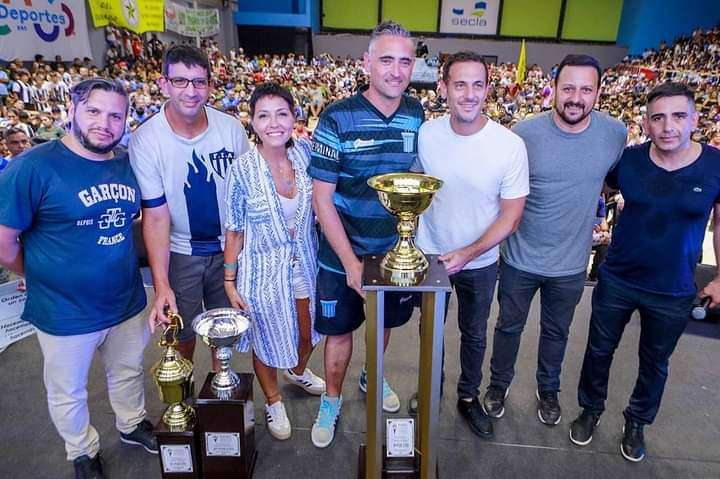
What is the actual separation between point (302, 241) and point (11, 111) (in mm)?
6598

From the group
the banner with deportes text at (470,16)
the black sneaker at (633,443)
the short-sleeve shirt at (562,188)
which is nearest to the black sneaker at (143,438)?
the short-sleeve shirt at (562,188)

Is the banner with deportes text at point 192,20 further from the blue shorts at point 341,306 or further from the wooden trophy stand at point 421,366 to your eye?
the wooden trophy stand at point 421,366

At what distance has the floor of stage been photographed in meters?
2.00

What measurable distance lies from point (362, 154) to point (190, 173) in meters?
0.65

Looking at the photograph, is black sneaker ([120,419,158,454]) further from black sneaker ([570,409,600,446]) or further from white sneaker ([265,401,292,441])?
black sneaker ([570,409,600,446])

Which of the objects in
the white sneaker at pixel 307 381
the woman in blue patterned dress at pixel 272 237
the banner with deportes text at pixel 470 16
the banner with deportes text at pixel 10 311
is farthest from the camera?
the banner with deportes text at pixel 470 16

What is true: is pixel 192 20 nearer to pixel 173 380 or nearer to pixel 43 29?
pixel 43 29

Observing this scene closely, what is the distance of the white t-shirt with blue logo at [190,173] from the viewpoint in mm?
1810

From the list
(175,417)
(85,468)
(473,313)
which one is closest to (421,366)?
(473,313)

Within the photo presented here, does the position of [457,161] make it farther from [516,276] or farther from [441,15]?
[441,15]

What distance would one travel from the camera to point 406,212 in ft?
4.72

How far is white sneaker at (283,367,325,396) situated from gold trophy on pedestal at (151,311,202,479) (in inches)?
25.6

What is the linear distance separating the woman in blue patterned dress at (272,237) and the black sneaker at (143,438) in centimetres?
49

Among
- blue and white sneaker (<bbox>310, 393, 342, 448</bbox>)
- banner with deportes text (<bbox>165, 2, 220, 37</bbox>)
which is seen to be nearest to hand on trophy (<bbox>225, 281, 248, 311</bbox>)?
blue and white sneaker (<bbox>310, 393, 342, 448</bbox>)
